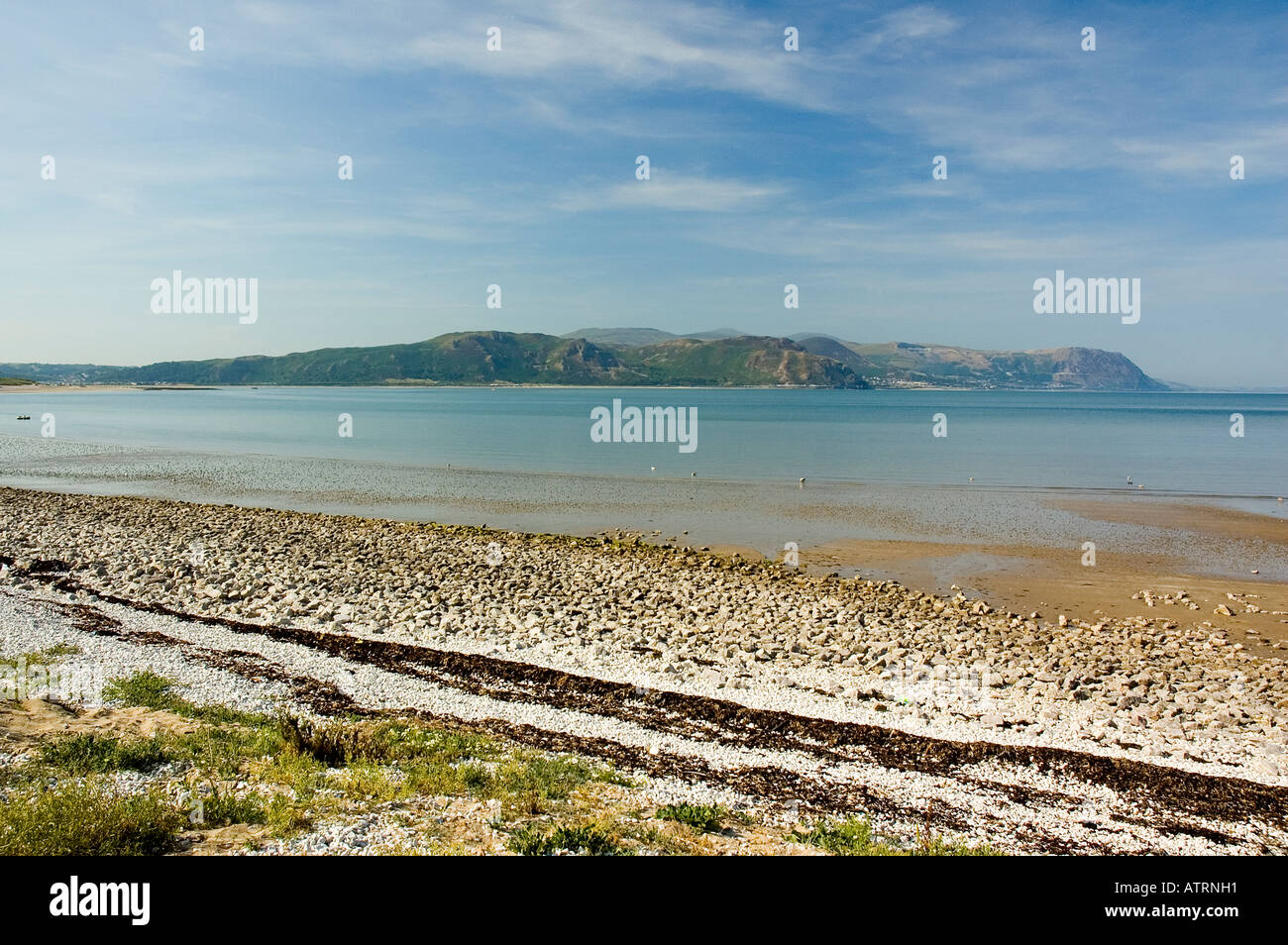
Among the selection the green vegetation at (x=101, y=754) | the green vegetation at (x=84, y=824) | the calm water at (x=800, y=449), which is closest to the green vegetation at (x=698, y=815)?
the green vegetation at (x=84, y=824)

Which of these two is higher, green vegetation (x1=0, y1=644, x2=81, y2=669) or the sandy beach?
green vegetation (x1=0, y1=644, x2=81, y2=669)

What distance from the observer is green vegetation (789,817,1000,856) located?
339 inches

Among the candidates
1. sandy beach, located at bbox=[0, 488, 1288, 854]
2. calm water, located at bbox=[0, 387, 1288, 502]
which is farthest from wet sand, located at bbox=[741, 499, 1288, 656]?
calm water, located at bbox=[0, 387, 1288, 502]

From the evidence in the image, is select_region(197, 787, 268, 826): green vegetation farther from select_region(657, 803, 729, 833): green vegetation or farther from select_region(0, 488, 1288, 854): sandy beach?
select_region(0, 488, 1288, 854): sandy beach

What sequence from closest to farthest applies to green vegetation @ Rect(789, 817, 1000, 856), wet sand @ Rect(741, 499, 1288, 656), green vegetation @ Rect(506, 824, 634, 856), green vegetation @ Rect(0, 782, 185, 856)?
green vegetation @ Rect(0, 782, 185, 856) → green vegetation @ Rect(506, 824, 634, 856) → green vegetation @ Rect(789, 817, 1000, 856) → wet sand @ Rect(741, 499, 1288, 656)

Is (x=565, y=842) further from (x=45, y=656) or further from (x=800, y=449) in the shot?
(x=800, y=449)

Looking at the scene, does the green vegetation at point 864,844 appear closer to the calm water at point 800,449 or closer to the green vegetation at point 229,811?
Answer: the green vegetation at point 229,811

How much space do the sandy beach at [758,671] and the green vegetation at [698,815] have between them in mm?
631

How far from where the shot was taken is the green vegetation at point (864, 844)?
8.60 m

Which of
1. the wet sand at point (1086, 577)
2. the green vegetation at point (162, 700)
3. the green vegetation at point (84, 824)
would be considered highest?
the green vegetation at point (84, 824)

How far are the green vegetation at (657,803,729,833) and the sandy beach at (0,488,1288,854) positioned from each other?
631 mm

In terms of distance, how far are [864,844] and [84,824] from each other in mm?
7745
